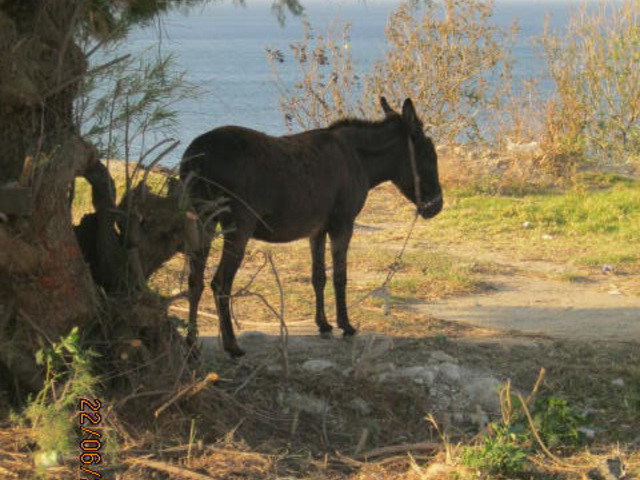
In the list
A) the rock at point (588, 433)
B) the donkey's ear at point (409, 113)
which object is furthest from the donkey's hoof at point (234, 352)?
the donkey's ear at point (409, 113)

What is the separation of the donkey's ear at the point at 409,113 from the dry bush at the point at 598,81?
24.5 feet

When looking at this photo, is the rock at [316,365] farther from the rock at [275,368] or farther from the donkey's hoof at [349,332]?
the donkey's hoof at [349,332]

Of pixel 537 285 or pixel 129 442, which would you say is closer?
pixel 129 442

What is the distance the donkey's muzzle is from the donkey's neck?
0.48 meters

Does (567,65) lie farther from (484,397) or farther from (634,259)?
(484,397)

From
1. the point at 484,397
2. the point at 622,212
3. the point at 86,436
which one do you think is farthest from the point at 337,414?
the point at 622,212

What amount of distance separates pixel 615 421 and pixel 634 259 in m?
5.04

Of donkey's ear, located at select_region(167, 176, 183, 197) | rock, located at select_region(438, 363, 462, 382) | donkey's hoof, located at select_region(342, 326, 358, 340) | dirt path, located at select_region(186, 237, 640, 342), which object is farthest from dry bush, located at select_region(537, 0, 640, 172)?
donkey's ear, located at select_region(167, 176, 183, 197)

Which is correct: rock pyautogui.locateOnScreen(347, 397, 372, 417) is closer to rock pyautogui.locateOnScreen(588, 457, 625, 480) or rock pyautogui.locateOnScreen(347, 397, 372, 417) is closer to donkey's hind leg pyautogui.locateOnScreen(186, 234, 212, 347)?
donkey's hind leg pyautogui.locateOnScreen(186, 234, 212, 347)

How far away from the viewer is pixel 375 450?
5309 mm

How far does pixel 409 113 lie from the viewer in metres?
8.25

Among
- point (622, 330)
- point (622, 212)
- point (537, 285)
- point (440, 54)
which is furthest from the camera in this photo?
point (440, 54)
